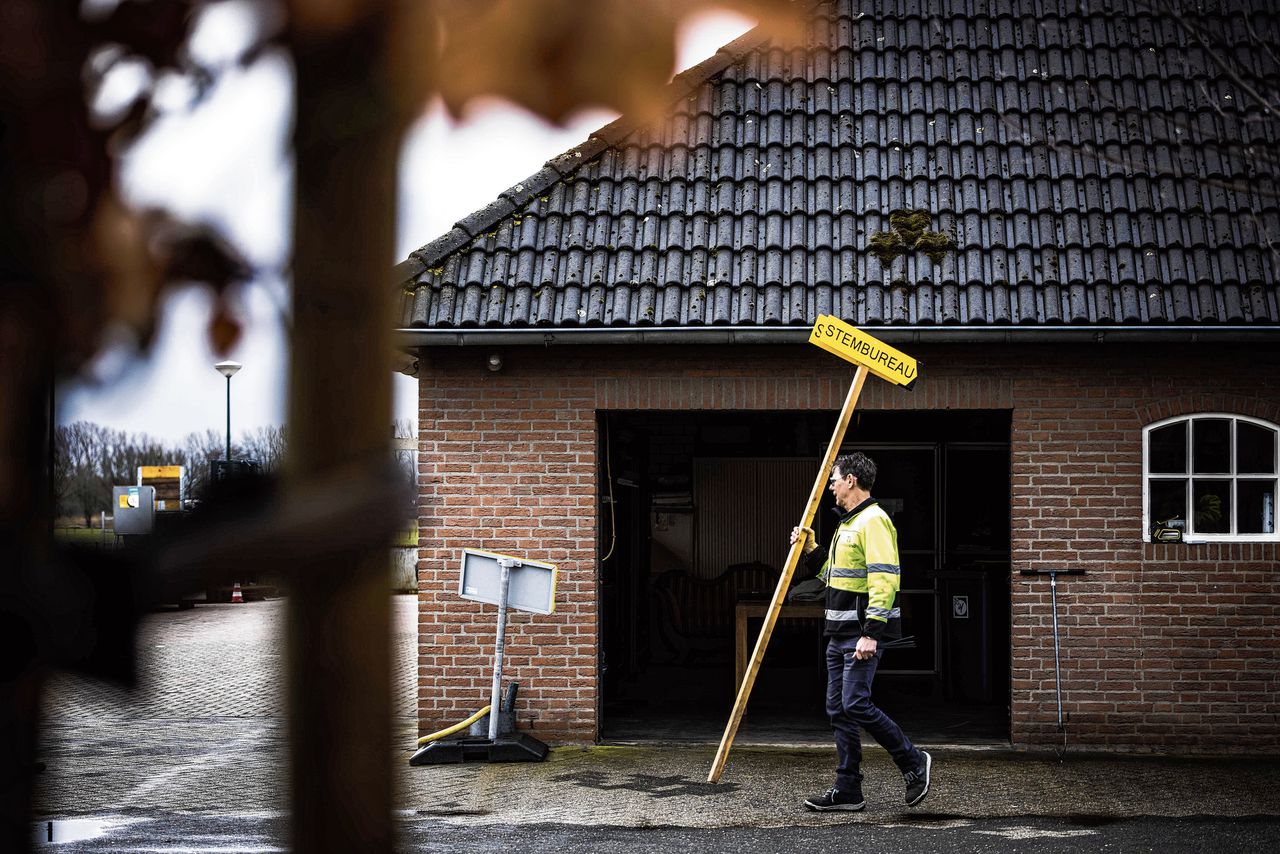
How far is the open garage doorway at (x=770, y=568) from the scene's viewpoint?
36.2ft

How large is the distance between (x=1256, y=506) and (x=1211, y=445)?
529mm

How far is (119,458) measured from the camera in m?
1.05

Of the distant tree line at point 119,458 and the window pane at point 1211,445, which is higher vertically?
the window pane at point 1211,445

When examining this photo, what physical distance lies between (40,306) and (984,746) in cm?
921

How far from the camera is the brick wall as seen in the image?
29.9 ft

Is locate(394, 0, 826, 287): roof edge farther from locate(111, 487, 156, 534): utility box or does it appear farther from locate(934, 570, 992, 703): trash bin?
locate(111, 487, 156, 534): utility box

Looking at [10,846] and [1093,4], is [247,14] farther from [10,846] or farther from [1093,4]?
[1093,4]

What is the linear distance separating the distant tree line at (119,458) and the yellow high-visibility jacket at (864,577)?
6292 millimetres

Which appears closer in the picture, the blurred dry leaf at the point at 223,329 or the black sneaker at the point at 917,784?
the blurred dry leaf at the point at 223,329

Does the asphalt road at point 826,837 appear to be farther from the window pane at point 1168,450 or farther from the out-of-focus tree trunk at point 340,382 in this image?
the out-of-focus tree trunk at point 340,382

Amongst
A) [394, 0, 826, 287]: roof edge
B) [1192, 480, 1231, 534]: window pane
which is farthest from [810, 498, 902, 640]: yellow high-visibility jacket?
[394, 0, 826, 287]: roof edge

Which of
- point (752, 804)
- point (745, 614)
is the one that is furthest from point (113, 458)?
point (745, 614)

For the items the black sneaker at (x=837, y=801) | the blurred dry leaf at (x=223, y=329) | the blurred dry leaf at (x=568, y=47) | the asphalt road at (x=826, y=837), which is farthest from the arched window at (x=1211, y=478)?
the blurred dry leaf at (x=223, y=329)

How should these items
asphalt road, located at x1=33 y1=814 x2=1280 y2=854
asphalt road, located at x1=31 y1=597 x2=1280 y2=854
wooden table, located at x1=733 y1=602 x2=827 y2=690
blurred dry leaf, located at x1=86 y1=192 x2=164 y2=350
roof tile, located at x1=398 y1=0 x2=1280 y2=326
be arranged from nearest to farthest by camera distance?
1. blurred dry leaf, located at x1=86 y1=192 x2=164 y2=350
2. asphalt road, located at x1=33 y1=814 x2=1280 y2=854
3. asphalt road, located at x1=31 y1=597 x2=1280 y2=854
4. roof tile, located at x1=398 y1=0 x2=1280 y2=326
5. wooden table, located at x1=733 y1=602 x2=827 y2=690
